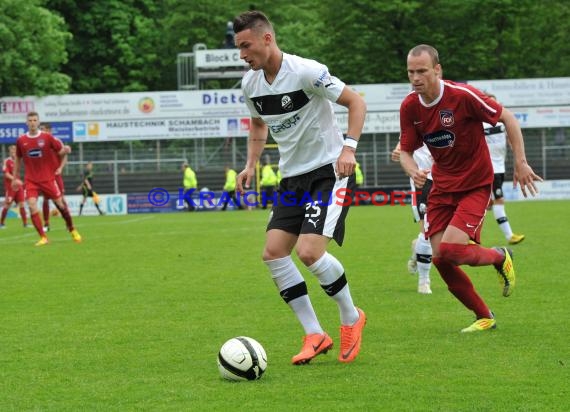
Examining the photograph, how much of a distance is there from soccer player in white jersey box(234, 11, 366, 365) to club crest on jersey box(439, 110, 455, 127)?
0.90 metres

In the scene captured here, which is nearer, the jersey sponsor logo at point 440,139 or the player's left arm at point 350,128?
the player's left arm at point 350,128

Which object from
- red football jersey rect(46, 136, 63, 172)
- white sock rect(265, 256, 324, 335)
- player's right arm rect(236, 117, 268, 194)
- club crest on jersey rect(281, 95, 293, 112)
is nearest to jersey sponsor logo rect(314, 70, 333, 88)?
club crest on jersey rect(281, 95, 293, 112)

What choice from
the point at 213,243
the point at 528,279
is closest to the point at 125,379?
the point at 528,279

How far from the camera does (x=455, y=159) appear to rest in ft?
25.1

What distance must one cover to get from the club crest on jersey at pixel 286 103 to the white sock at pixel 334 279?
1.00m

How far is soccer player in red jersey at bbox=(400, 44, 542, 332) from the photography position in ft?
24.2

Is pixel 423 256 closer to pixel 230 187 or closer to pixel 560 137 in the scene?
pixel 230 187

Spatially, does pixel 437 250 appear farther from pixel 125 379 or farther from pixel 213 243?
pixel 213 243

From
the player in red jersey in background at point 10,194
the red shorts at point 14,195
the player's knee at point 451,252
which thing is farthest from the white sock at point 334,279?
the red shorts at point 14,195

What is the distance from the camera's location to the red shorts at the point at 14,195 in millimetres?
A: 28491

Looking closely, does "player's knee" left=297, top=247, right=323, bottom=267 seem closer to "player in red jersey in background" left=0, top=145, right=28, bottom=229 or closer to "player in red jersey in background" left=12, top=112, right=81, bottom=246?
"player in red jersey in background" left=12, top=112, right=81, bottom=246

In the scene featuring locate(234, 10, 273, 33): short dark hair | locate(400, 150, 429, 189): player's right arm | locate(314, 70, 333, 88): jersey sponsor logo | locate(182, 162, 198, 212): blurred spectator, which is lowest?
locate(182, 162, 198, 212): blurred spectator

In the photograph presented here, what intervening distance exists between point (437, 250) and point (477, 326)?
0.66 m

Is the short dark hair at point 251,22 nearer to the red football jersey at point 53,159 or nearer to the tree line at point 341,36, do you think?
the red football jersey at point 53,159
